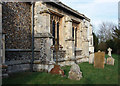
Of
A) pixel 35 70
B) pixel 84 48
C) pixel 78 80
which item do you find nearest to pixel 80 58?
pixel 84 48

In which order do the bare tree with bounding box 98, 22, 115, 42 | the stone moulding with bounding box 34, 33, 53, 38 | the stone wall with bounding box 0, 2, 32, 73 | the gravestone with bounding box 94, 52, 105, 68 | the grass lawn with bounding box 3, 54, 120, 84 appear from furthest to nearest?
the bare tree with bounding box 98, 22, 115, 42 → the gravestone with bounding box 94, 52, 105, 68 → the stone moulding with bounding box 34, 33, 53, 38 → the stone wall with bounding box 0, 2, 32, 73 → the grass lawn with bounding box 3, 54, 120, 84

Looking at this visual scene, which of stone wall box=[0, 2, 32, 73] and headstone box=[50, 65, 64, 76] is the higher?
stone wall box=[0, 2, 32, 73]

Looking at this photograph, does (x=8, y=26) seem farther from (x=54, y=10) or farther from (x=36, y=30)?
(x=54, y=10)

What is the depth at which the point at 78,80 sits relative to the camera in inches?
265

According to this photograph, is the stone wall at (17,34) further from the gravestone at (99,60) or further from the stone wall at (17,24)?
the gravestone at (99,60)

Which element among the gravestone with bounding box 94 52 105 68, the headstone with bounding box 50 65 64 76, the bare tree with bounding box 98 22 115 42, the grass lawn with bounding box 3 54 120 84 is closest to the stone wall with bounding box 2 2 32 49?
the grass lawn with bounding box 3 54 120 84

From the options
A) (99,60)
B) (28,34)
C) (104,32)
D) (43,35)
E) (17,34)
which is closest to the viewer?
(17,34)

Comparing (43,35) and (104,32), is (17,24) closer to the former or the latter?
(43,35)

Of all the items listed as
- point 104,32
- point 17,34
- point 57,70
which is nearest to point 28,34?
point 17,34

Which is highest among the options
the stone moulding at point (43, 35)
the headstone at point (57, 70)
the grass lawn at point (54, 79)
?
the stone moulding at point (43, 35)

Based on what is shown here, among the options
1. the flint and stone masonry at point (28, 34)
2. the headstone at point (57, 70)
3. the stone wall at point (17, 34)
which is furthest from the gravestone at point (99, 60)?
the stone wall at point (17, 34)

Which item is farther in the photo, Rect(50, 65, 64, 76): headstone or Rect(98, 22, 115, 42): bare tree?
Rect(98, 22, 115, 42): bare tree

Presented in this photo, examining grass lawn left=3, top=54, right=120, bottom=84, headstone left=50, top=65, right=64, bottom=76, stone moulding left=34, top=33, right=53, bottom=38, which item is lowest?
grass lawn left=3, top=54, right=120, bottom=84

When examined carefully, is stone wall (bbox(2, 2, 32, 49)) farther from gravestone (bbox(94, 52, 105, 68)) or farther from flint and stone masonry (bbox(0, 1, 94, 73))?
gravestone (bbox(94, 52, 105, 68))
